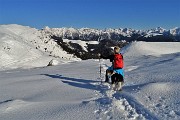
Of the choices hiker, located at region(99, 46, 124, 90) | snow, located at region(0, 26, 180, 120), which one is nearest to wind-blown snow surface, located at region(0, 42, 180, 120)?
snow, located at region(0, 26, 180, 120)

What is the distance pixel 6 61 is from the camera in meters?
59.5

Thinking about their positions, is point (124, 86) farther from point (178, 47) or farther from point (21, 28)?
point (21, 28)

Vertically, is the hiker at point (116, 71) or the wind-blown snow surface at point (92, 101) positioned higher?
the hiker at point (116, 71)

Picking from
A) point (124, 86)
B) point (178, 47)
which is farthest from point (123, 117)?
point (178, 47)

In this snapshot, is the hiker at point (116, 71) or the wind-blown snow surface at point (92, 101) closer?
the wind-blown snow surface at point (92, 101)

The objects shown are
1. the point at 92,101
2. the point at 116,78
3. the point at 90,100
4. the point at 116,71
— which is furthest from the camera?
the point at 116,71

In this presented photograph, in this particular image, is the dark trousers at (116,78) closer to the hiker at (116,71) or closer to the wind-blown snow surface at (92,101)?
the hiker at (116,71)

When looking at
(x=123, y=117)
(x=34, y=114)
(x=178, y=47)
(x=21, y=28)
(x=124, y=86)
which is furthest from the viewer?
(x=21, y=28)

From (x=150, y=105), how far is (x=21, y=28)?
88654mm

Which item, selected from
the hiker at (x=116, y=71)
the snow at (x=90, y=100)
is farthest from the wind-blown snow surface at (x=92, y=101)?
the hiker at (x=116, y=71)

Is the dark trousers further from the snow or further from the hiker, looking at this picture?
the snow

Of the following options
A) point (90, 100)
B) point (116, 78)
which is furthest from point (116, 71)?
point (90, 100)

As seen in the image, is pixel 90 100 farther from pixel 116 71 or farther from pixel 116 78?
pixel 116 71

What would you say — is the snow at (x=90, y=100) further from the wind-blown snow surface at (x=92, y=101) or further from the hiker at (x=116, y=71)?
the hiker at (x=116, y=71)
